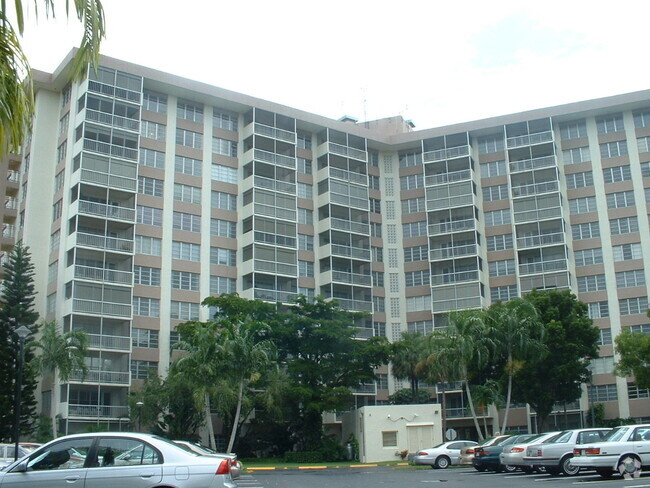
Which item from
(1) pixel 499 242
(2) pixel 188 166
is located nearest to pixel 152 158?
(2) pixel 188 166

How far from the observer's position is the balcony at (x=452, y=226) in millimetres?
71125

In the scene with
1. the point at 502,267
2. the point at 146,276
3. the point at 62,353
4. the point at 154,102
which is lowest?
the point at 62,353

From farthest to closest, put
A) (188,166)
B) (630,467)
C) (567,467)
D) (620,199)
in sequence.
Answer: (620,199) → (188,166) → (567,467) → (630,467)

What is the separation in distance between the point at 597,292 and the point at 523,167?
13281mm

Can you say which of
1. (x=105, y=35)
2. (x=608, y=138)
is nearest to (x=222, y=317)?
(x=608, y=138)

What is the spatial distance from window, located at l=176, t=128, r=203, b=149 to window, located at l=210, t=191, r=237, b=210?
14.6 ft

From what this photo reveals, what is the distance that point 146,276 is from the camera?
2367 inches

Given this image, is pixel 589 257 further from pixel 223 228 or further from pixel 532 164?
pixel 223 228

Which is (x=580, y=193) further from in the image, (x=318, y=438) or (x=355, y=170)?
(x=318, y=438)

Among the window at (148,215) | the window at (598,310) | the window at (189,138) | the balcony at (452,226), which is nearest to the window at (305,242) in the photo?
the balcony at (452,226)

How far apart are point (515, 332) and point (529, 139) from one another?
85.1 feet

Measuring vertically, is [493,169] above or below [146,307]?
above

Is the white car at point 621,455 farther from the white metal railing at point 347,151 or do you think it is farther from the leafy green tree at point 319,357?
the white metal railing at point 347,151

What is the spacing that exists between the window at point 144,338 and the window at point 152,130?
16176mm
